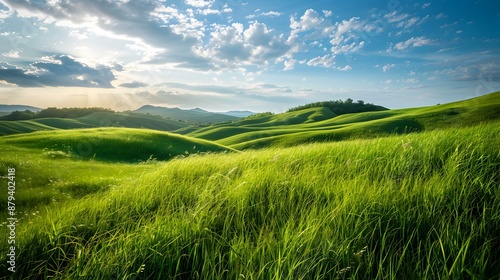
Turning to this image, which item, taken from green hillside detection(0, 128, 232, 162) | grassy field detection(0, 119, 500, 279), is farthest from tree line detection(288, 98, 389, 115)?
grassy field detection(0, 119, 500, 279)

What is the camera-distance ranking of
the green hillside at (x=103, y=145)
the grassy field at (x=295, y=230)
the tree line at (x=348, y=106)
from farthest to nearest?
the tree line at (x=348, y=106) < the green hillside at (x=103, y=145) < the grassy field at (x=295, y=230)

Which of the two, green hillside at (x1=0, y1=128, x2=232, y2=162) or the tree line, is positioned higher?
the tree line

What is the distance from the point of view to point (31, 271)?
2.98 meters

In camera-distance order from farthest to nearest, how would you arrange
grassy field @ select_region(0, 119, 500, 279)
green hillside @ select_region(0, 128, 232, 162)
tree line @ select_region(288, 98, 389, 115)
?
tree line @ select_region(288, 98, 389, 115), green hillside @ select_region(0, 128, 232, 162), grassy field @ select_region(0, 119, 500, 279)

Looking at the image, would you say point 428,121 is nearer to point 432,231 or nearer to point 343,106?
point 432,231

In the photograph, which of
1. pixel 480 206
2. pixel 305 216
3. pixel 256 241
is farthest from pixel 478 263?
pixel 256 241

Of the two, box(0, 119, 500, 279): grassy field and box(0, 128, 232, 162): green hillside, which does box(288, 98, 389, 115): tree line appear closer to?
box(0, 128, 232, 162): green hillside

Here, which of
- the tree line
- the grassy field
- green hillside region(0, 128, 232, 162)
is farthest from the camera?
the tree line

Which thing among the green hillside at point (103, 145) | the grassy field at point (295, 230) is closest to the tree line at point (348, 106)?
the green hillside at point (103, 145)

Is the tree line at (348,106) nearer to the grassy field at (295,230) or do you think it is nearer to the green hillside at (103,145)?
the green hillside at (103,145)

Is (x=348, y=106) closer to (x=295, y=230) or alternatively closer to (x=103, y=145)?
(x=103, y=145)

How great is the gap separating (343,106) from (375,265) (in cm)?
16796

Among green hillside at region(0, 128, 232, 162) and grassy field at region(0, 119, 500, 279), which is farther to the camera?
green hillside at region(0, 128, 232, 162)

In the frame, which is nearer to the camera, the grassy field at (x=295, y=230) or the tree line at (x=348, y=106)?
the grassy field at (x=295, y=230)
